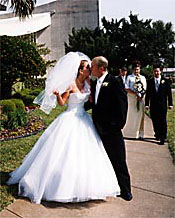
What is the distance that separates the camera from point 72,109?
3652mm

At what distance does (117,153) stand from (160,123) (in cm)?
329

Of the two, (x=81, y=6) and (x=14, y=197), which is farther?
(x=81, y=6)

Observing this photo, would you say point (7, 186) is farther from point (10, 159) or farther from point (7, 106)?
point (7, 106)

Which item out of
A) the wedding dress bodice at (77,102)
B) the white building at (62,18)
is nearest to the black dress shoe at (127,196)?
the wedding dress bodice at (77,102)

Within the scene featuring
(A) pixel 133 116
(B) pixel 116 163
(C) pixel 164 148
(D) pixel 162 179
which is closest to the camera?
(B) pixel 116 163

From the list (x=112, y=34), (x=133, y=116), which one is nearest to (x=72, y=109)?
(x=133, y=116)

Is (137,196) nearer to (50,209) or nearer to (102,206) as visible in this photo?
(102,206)

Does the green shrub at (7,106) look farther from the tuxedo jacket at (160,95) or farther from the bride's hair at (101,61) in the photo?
the bride's hair at (101,61)

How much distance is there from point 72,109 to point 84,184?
986 millimetres

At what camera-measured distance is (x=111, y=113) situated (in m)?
3.29

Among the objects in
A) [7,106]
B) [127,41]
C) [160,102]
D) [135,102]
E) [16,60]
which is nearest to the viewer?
[160,102]

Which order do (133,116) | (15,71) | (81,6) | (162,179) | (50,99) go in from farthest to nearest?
(81,6) < (15,71) < (133,116) < (162,179) < (50,99)

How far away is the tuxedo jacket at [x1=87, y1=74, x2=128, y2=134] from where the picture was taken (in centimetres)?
322

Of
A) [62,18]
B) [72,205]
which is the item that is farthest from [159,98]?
[62,18]
